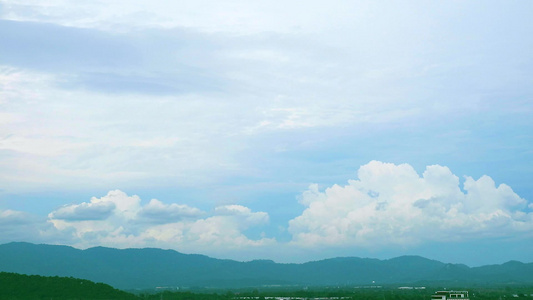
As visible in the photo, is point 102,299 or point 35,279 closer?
point 102,299

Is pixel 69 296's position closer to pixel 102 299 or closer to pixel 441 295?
pixel 102 299

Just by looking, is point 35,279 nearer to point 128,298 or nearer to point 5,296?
point 5,296

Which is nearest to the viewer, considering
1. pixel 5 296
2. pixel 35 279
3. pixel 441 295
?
pixel 441 295

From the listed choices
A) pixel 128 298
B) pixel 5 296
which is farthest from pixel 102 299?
pixel 5 296

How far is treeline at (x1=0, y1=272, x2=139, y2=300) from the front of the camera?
160625 millimetres

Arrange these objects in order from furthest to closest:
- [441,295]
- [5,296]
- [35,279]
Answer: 1. [35,279]
2. [5,296]
3. [441,295]

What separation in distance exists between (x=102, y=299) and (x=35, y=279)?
24153mm

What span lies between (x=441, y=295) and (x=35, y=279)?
10595 cm

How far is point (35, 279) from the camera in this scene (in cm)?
17338

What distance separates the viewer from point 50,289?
164500 millimetres

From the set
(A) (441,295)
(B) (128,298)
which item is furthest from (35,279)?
(A) (441,295)

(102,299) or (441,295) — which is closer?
(441,295)

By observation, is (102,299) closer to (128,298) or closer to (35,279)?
(128,298)

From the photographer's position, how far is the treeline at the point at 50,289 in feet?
527
